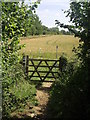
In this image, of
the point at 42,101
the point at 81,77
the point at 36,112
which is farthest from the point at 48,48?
the point at 81,77

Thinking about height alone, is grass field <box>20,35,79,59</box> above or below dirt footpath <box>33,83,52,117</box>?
below

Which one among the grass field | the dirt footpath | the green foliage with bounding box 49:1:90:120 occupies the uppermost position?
the green foliage with bounding box 49:1:90:120

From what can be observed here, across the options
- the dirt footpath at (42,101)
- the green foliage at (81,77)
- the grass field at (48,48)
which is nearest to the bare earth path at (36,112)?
the dirt footpath at (42,101)

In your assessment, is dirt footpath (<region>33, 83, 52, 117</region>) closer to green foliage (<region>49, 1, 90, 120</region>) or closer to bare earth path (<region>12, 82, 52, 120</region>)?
bare earth path (<region>12, 82, 52, 120</region>)

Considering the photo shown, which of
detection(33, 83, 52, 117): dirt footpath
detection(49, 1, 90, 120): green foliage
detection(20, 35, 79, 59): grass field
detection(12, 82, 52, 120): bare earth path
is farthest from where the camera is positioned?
detection(20, 35, 79, 59): grass field

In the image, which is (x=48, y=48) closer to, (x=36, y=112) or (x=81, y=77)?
(x=36, y=112)

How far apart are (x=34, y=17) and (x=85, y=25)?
1.33m

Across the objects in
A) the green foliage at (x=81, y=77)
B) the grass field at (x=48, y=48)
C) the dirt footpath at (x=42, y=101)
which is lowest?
the grass field at (x=48, y=48)

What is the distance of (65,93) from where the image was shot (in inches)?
197

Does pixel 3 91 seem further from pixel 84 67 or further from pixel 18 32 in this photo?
pixel 84 67

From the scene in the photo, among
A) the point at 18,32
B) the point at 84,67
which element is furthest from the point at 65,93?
the point at 18,32

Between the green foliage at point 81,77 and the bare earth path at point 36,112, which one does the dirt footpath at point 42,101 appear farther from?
the green foliage at point 81,77

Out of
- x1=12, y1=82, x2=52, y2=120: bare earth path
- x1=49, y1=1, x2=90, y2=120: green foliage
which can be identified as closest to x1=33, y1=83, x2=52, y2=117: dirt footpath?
x1=12, y1=82, x2=52, y2=120: bare earth path

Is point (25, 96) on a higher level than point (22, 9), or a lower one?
lower
